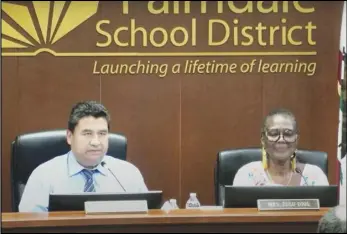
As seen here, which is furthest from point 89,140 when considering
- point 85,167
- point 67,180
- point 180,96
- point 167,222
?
point 180,96

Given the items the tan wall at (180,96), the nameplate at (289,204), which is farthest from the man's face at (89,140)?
the tan wall at (180,96)

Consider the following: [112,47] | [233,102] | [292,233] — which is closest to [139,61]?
[112,47]

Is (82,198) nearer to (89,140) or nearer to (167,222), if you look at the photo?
(167,222)

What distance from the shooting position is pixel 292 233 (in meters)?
2.24

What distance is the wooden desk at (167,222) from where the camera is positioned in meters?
2.14

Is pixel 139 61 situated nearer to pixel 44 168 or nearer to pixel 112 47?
pixel 112 47

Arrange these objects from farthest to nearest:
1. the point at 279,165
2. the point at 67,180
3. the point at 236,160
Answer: the point at 236,160 < the point at 279,165 < the point at 67,180

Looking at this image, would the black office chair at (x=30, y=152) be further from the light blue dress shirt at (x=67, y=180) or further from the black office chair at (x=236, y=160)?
the black office chair at (x=236, y=160)

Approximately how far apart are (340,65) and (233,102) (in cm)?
83

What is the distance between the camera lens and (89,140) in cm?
329

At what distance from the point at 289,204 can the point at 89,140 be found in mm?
1306

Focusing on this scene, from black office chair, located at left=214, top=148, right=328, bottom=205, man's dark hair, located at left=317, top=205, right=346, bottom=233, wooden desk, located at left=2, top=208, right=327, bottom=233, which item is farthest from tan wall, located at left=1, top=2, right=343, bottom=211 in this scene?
man's dark hair, located at left=317, top=205, right=346, bottom=233

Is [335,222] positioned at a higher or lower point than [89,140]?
lower

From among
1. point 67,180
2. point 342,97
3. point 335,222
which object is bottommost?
point 335,222
